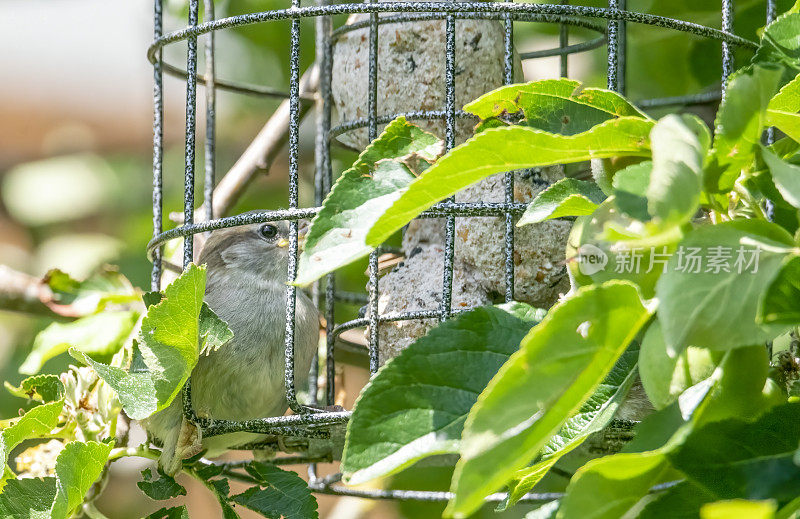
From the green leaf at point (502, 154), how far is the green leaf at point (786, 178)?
0.11m

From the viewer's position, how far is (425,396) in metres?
0.80

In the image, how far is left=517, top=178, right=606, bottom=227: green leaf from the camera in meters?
0.84

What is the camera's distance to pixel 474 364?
818mm

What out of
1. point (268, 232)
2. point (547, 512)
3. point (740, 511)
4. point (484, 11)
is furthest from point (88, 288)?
point (740, 511)

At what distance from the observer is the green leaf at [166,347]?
1062mm

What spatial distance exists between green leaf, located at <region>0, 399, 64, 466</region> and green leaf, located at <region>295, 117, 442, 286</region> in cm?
60

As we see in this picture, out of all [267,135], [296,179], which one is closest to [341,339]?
[267,135]

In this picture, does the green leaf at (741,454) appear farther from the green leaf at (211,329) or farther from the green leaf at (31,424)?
the green leaf at (31,424)

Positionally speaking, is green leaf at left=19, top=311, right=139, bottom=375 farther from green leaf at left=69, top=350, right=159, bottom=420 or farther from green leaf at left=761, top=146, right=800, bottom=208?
green leaf at left=761, top=146, right=800, bottom=208

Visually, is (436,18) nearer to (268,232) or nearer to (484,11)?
(484,11)

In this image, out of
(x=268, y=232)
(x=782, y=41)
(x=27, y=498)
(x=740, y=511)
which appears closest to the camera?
(x=740, y=511)

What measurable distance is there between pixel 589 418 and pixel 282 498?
0.58m

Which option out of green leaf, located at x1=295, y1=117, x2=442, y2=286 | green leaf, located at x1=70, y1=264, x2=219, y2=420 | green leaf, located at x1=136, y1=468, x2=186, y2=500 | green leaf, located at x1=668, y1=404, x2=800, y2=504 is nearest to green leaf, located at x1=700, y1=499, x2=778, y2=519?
green leaf, located at x1=668, y1=404, x2=800, y2=504

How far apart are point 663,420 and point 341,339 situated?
49.9 inches
